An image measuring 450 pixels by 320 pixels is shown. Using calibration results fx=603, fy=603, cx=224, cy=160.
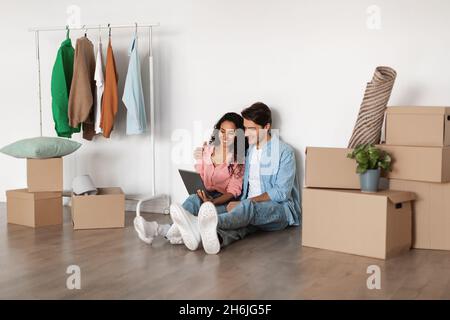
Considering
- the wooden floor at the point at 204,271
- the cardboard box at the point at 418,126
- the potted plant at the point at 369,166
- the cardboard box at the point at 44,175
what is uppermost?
the cardboard box at the point at 418,126

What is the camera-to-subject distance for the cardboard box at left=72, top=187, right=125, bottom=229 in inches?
151

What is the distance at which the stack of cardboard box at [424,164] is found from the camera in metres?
3.14

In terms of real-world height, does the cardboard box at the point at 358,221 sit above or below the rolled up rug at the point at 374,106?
below

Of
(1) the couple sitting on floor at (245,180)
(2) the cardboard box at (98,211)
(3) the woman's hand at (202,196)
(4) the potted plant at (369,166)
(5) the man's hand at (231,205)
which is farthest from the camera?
(2) the cardboard box at (98,211)

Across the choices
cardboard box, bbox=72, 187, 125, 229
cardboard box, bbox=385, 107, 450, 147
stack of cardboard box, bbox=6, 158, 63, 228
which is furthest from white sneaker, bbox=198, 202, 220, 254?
stack of cardboard box, bbox=6, 158, 63, 228

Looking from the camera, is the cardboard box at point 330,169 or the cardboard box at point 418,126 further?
the cardboard box at point 330,169

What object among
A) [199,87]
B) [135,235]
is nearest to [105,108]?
[199,87]

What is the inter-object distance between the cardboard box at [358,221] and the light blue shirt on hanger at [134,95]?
149cm

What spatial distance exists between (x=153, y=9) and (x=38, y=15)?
3.53 ft

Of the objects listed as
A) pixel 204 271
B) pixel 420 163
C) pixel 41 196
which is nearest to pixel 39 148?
pixel 41 196

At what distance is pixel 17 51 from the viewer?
500 cm

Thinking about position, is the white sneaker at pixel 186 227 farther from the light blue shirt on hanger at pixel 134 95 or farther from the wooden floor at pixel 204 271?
the light blue shirt on hanger at pixel 134 95

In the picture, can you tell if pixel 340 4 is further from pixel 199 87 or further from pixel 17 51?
pixel 17 51

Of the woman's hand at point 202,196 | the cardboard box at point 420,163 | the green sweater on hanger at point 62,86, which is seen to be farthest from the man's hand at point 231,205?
the green sweater on hanger at point 62,86
